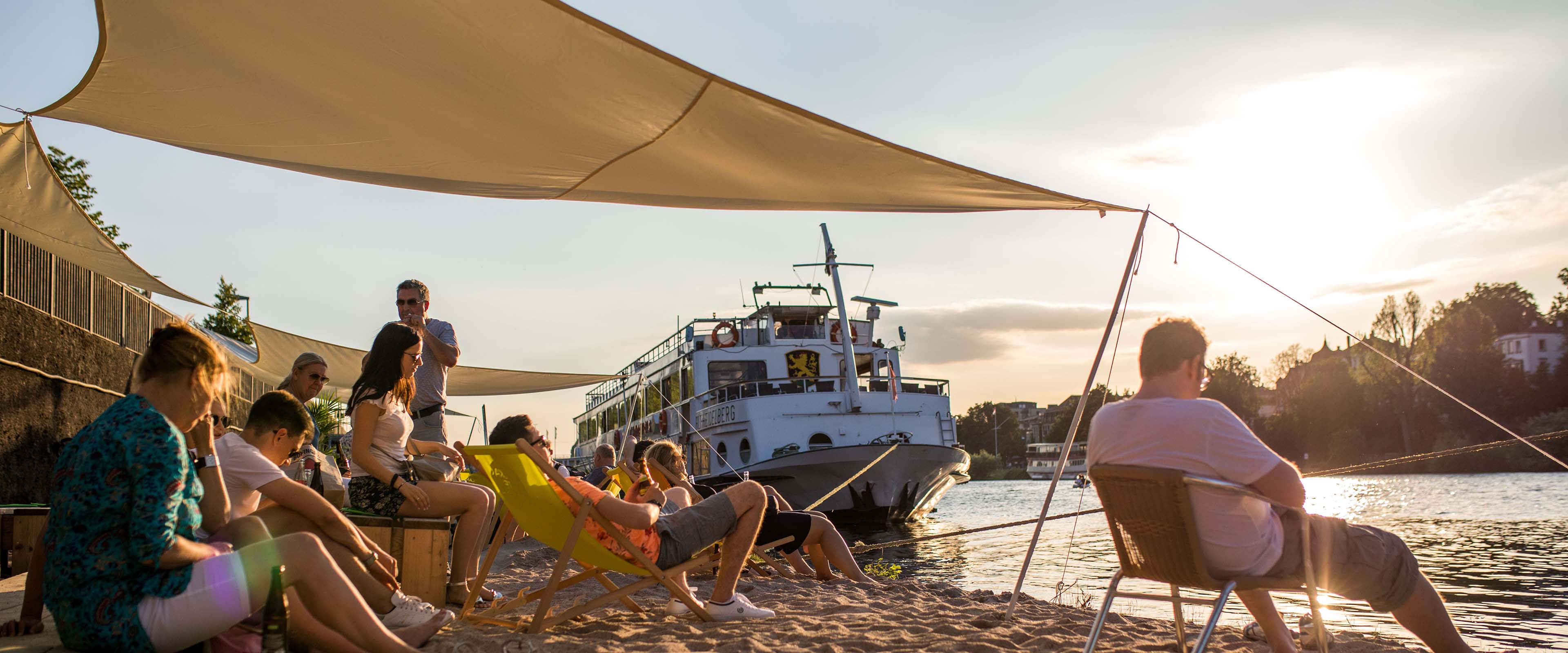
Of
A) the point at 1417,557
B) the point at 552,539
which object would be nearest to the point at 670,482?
the point at 552,539

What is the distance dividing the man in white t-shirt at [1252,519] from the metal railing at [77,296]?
5.68m

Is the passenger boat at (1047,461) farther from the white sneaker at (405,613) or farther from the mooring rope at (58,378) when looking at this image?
the white sneaker at (405,613)

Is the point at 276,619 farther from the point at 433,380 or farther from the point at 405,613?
the point at 433,380

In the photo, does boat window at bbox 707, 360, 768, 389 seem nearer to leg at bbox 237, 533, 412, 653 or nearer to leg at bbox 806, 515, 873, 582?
leg at bbox 806, 515, 873, 582

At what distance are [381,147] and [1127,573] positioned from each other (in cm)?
402

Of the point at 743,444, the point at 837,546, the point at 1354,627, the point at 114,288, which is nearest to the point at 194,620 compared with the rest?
the point at 837,546

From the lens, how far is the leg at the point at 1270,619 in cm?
344

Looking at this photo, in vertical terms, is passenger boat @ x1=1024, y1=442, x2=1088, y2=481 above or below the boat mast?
below

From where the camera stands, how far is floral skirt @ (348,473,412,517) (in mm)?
4262

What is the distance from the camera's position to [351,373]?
1517 cm

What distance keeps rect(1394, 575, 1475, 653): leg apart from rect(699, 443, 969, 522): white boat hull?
13884 mm

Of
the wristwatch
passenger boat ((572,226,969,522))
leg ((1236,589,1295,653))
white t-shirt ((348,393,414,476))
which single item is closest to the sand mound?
leg ((1236,589,1295,653))

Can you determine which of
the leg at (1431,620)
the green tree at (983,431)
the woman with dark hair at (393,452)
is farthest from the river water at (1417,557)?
the green tree at (983,431)

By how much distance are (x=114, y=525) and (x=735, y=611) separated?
2562 mm
